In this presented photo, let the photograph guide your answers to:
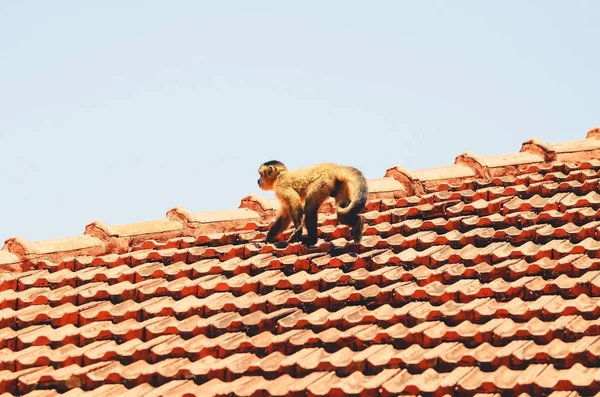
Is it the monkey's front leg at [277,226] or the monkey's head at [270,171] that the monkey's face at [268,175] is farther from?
the monkey's front leg at [277,226]

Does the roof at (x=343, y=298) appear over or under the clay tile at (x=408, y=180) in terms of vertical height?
under

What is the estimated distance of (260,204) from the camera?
1021 cm

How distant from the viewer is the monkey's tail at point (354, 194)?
8477mm

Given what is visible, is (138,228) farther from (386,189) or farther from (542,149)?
(542,149)

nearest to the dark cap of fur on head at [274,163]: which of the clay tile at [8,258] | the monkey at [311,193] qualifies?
the monkey at [311,193]

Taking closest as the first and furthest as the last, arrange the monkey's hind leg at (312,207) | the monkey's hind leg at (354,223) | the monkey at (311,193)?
the monkey's hind leg at (354,223) < the monkey at (311,193) < the monkey's hind leg at (312,207)

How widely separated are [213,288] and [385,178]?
8.73 ft

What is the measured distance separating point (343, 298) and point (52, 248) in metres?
3.19

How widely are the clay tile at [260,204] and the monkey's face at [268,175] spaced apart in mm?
397

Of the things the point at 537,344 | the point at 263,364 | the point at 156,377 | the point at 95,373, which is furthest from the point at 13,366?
the point at 537,344

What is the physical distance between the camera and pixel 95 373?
7.09 m

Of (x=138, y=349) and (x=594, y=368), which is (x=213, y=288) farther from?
(x=594, y=368)

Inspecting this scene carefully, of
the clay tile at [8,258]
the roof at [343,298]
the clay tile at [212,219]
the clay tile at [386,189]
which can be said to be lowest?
the roof at [343,298]

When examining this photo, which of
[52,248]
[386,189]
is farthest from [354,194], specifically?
[52,248]
